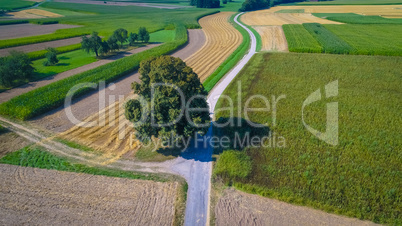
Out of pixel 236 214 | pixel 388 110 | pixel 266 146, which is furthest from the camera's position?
pixel 388 110

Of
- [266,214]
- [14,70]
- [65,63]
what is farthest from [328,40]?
[14,70]

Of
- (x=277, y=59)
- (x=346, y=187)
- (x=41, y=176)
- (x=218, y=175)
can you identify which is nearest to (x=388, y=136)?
(x=346, y=187)

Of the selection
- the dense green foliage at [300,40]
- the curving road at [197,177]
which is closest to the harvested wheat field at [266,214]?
the curving road at [197,177]

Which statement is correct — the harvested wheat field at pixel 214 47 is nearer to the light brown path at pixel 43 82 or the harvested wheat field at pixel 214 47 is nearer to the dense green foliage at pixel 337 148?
the dense green foliage at pixel 337 148

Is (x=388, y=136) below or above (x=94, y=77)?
below

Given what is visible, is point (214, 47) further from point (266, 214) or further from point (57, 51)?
point (266, 214)

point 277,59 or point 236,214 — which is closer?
point 236,214

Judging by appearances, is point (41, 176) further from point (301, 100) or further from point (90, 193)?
point (301, 100)

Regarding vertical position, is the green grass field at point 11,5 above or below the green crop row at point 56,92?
above
